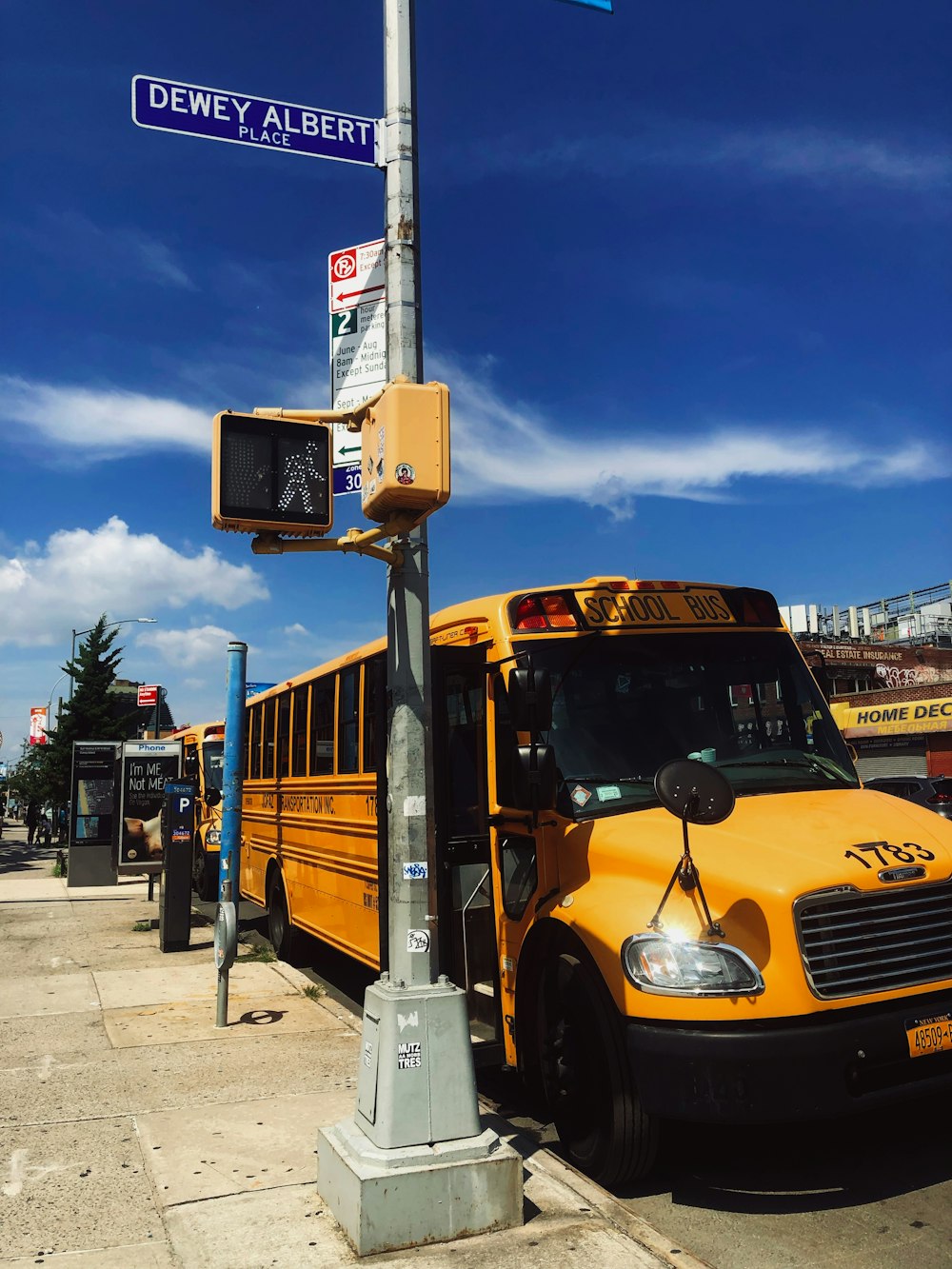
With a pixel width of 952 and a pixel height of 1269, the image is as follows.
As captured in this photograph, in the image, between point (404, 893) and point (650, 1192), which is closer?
point (404, 893)

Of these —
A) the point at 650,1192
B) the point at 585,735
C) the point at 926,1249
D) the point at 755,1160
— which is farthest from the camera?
the point at 585,735

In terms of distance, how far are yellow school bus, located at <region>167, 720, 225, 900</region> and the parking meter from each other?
5.44 meters

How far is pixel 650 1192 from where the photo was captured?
4625 millimetres

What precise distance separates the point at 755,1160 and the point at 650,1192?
63 centimetres

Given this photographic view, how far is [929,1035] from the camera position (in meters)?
4.14

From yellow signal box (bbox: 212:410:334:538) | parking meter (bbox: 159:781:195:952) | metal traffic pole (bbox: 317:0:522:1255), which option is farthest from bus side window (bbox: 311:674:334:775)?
yellow signal box (bbox: 212:410:334:538)

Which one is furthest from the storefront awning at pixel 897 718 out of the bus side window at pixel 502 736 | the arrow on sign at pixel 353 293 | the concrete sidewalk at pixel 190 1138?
the arrow on sign at pixel 353 293

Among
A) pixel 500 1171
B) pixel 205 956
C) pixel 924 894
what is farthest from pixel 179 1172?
pixel 205 956

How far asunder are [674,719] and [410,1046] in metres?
2.23

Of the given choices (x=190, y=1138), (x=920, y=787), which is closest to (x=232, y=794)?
(x=190, y=1138)

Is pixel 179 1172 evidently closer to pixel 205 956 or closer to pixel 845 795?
pixel 845 795

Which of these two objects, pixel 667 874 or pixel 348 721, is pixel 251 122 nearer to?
pixel 667 874

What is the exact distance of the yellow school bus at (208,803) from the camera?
17422 mm

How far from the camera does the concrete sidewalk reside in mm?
3928
